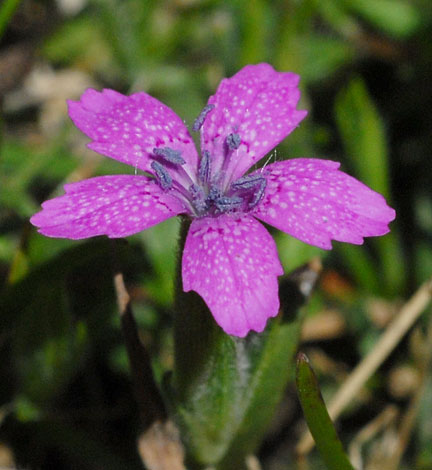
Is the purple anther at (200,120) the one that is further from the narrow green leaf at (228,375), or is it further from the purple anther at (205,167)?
the narrow green leaf at (228,375)

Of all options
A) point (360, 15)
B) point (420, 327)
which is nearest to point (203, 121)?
point (420, 327)

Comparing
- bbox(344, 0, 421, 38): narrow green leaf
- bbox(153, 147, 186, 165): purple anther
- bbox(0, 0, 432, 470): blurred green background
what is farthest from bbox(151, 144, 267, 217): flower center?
bbox(344, 0, 421, 38): narrow green leaf

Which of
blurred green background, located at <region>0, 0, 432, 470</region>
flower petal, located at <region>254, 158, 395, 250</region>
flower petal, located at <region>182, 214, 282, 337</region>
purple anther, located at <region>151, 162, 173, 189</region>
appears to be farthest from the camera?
blurred green background, located at <region>0, 0, 432, 470</region>

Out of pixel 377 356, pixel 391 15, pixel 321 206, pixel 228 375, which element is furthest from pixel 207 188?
pixel 391 15

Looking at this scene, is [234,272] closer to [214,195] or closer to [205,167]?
[214,195]

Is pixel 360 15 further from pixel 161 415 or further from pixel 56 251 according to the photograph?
pixel 161 415

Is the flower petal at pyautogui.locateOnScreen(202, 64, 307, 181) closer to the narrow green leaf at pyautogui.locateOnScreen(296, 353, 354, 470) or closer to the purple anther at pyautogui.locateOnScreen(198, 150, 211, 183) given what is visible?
the purple anther at pyautogui.locateOnScreen(198, 150, 211, 183)
